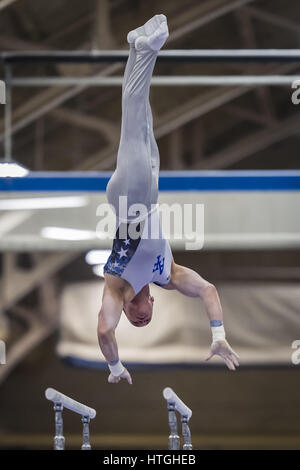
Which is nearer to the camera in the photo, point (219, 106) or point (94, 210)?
point (94, 210)

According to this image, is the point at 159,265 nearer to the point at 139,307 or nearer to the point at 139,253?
the point at 139,253

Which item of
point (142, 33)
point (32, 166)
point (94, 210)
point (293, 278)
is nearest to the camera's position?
point (142, 33)

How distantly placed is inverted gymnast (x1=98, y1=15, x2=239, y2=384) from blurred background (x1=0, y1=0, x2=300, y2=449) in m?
1.09

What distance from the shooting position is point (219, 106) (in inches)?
304

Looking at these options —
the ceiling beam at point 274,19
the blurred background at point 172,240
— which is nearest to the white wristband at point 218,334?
the blurred background at point 172,240

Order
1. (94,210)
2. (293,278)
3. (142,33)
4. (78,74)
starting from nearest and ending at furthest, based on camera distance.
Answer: (142,33)
(94,210)
(78,74)
(293,278)

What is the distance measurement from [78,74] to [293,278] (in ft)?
9.60

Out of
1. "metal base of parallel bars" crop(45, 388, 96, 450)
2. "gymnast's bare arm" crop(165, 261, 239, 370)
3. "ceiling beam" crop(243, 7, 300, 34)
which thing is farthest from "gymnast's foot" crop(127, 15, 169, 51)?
"ceiling beam" crop(243, 7, 300, 34)

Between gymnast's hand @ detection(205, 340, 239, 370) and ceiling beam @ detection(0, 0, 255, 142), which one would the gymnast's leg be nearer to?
gymnast's hand @ detection(205, 340, 239, 370)

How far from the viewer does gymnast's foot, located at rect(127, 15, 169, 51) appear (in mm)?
3502

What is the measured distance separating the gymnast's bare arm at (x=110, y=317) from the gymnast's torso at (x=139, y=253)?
0.24ft
